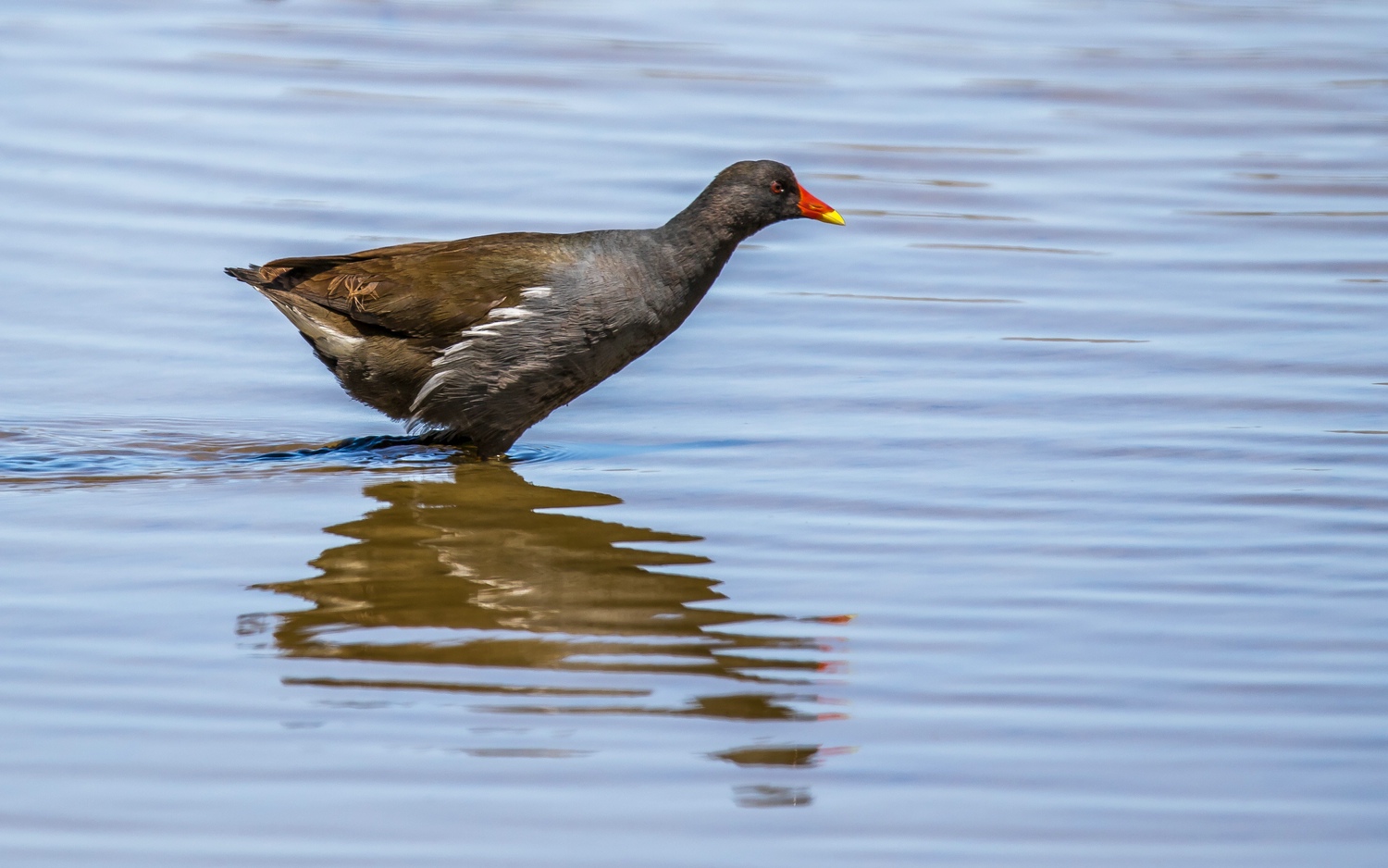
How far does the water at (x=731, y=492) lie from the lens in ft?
13.9

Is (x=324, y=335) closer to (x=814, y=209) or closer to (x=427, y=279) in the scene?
(x=427, y=279)

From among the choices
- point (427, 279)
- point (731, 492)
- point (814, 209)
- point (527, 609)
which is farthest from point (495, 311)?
point (527, 609)

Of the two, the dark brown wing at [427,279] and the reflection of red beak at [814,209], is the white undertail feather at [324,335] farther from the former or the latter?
the reflection of red beak at [814,209]

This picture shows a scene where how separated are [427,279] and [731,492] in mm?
1618

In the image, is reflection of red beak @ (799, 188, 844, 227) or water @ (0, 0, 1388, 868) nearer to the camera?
water @ (0, 0, 1388, 868)

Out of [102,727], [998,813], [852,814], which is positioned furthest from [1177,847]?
[102,727]

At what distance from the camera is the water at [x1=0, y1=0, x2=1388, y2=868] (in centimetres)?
423

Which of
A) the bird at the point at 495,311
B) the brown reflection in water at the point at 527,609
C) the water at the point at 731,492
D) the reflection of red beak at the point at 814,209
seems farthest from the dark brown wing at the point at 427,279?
the reflection of red beak at the point at 814,209

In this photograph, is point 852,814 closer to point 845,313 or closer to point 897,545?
point 897,545

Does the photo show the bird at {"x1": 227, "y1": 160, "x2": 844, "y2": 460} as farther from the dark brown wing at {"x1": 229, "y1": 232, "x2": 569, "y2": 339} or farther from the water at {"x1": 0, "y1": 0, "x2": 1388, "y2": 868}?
the water at {"x1": 0, "y1": 0, "x2": 1388, "y2": 868}

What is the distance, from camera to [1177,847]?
13.3 feet

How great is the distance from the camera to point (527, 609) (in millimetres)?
5430

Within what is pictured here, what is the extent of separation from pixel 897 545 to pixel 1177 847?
213 centimetres

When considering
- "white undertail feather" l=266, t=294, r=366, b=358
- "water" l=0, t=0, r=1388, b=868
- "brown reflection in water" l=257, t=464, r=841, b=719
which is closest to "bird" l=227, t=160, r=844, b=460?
"white undertail feather" l=266, t=294, r=366, b=358
